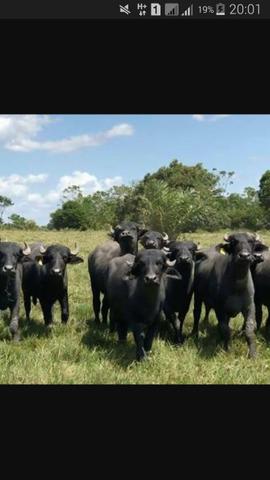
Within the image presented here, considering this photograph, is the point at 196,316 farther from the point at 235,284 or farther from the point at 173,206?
the point at 173,206

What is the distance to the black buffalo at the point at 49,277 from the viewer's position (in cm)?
889

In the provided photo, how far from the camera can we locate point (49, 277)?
909 cm

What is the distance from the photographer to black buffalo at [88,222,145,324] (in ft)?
32.6

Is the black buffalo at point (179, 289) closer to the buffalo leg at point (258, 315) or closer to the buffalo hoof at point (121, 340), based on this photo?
the buffalo hoof at point (121, 340)

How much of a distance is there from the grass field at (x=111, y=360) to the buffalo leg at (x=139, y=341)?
0.12 meters

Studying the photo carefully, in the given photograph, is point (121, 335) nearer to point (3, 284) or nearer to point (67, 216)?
point (3, 284)

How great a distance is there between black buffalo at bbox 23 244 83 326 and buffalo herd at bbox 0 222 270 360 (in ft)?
0.05

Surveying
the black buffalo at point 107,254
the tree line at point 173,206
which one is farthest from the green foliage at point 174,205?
the black buffalo at point 107,254

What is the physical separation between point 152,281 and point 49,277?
2699 millimetres

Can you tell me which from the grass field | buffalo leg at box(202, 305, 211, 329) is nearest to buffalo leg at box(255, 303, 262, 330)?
the grass field

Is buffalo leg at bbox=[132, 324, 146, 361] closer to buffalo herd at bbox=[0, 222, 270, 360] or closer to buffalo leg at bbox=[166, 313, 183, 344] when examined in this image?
buffalo herd at bbox=[0, 222, 270, 360]

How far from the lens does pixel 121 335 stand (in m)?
8.55

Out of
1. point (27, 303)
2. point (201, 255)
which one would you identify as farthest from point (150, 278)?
point (27, 303)

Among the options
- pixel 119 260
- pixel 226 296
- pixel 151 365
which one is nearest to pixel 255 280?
pixel 226 296
